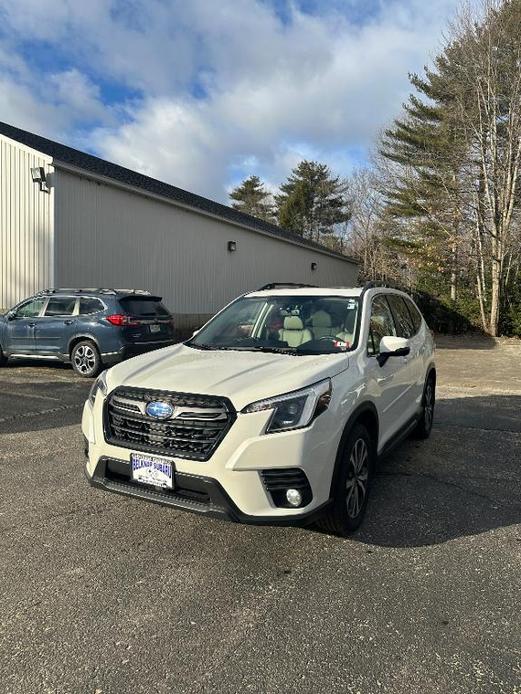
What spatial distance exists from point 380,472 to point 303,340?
1.62 metres

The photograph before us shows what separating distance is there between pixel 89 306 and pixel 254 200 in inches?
1845

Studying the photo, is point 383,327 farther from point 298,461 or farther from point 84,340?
point 84,340

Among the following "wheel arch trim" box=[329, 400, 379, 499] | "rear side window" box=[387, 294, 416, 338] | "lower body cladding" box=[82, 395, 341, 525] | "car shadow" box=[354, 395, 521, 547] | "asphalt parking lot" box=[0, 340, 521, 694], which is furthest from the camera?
"rear side window" box=[387, 294, 416, 338]

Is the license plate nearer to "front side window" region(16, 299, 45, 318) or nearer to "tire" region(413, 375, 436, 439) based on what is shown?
"tire" region(413, 375, 436, 439)

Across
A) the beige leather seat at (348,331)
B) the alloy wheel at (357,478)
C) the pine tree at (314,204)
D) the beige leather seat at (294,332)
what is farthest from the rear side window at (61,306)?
the pine tree at (314,204)

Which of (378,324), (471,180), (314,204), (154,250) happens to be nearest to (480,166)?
Result: (471,180)

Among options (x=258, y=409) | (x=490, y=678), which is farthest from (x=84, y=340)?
(x=490, y=678)

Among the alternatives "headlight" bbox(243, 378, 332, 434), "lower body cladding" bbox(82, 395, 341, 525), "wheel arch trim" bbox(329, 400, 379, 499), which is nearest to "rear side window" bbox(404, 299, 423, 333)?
"wheel arch trim" bbox(329, 400, 379, 499)

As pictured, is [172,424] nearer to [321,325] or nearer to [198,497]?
[198,497]

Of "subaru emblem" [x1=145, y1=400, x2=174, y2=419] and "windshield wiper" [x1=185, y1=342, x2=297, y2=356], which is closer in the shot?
"subaru emblem" [x1=145, y1=400, x2=174, y2=419]

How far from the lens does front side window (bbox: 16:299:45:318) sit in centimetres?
1077

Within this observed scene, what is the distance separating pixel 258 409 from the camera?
295cm

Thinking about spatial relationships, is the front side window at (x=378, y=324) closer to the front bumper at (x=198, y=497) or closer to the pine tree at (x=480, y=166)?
the front bumper at (x=198, y=497)

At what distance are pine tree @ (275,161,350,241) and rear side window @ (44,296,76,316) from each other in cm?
3961
